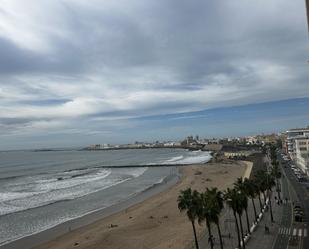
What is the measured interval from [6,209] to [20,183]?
131 ft

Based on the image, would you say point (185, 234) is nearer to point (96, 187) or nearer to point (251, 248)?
point (251, 248)

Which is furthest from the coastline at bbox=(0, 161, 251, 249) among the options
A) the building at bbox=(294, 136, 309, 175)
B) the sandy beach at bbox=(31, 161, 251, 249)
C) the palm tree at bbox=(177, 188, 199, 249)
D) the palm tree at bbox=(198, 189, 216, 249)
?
the building at bbox=(294, 136, 309, 175)

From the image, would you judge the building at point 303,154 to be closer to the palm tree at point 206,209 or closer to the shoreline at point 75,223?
the shoreline at point 75,223

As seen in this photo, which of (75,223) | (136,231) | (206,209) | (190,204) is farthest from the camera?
(75,223)

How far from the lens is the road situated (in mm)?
38906

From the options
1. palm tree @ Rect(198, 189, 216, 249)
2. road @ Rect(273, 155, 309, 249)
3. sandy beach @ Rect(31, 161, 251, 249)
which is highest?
palm tree @ Rect(198, 189, 216, 249)

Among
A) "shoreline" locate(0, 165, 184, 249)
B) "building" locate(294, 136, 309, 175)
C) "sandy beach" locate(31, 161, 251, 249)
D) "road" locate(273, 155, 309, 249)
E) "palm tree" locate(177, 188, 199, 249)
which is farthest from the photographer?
"building" locate(294, 136, 309, 175)

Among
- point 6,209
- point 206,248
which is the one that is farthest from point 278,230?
point 6,209

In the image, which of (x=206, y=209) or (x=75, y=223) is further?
(x=75, y=223)

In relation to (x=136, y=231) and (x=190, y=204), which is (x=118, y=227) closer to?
(x=136, y=231)

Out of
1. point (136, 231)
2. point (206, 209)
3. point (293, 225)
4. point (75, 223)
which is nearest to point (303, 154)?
point (293, 225)

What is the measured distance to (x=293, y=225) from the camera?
152 feet

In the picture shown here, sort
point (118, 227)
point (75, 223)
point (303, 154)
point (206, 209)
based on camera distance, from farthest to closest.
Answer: point (303, 154) → point (75, 223) → point (118, 227) → point (206, 209)

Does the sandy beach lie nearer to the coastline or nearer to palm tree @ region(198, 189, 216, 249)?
the coastline
